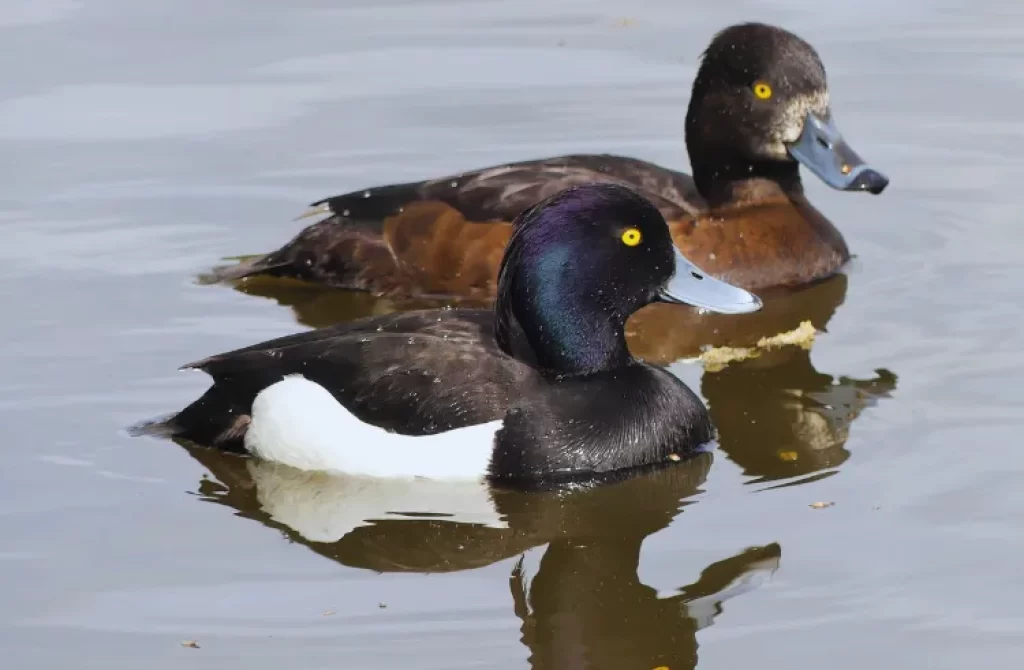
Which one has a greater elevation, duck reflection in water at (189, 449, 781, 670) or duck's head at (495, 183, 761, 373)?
duck's head at (495, 183, 761, 373)

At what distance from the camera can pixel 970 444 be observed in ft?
22.7

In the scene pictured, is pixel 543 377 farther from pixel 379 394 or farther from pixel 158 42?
pixel 158 42

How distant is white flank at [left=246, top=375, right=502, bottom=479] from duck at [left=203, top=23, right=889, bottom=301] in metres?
2.18

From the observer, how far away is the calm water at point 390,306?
569cm

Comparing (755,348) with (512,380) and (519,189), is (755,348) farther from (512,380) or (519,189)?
(512,380)

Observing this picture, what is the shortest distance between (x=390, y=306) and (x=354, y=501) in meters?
2.47

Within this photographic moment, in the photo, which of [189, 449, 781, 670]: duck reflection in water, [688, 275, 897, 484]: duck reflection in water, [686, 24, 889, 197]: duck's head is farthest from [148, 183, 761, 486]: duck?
[686, 24, 889, 197]: duck's head

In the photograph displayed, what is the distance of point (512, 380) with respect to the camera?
6676mm

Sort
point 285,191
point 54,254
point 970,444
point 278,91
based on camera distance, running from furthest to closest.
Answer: point 278,91 → point 285,191 → point 54,254 → point 970,444

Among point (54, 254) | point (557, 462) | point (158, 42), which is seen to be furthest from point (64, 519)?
point (158, 42)

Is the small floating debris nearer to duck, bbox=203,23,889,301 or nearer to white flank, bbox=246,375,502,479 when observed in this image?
duck, bbox=203,23,889,301

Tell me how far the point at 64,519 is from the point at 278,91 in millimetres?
5154

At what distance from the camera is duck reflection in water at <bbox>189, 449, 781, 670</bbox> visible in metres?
5.62

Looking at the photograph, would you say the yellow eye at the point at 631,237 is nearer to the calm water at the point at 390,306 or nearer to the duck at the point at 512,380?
the duck at the point at 512,380
